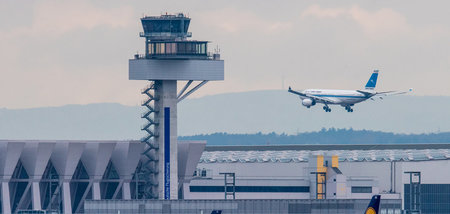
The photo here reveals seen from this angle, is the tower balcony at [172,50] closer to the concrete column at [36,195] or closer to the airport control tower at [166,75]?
the airport control tower at [166,75]

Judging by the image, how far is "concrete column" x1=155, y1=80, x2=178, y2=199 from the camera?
190 meters

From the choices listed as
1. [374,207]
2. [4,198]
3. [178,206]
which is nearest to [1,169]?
[4,198]

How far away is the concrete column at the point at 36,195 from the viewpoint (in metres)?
197

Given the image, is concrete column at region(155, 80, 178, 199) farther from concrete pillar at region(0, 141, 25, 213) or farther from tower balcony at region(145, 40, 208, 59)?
concrete pillar at region(0, 141, 25, 213)

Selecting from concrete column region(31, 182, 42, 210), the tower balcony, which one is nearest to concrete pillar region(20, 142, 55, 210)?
concrete column region(31, 182, 42, 210)

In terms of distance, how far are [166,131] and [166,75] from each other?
820cm

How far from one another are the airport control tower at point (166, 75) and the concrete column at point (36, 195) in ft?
56.6

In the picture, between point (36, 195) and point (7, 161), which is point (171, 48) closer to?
point (7, 161)

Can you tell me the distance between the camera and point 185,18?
7589 inches

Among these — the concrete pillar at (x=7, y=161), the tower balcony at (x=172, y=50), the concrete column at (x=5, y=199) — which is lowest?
the concrete column at (x=5, y=199)

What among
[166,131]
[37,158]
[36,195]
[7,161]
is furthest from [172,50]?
[36,195]

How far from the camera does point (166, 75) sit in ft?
620

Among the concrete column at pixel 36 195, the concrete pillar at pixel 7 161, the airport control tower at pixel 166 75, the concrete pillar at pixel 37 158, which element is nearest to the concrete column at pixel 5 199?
the concrete pillar at pixel 7 161

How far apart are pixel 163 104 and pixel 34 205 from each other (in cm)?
2579
